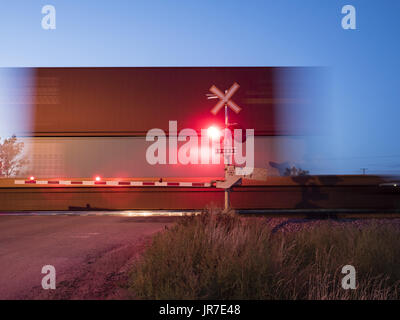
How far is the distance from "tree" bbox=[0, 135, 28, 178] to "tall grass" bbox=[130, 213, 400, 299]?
349 inches

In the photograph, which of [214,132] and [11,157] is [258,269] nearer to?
[214,132]

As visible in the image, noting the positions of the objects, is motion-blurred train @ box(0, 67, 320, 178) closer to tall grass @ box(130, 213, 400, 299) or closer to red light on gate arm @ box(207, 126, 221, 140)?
red light on gate arm @ box(207, 126, 221, 140)

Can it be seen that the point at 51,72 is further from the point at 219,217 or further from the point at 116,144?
the point at 219,217

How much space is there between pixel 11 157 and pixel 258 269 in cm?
1129

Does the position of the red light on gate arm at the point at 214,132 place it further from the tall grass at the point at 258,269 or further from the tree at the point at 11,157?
the tree at the point at 11,157

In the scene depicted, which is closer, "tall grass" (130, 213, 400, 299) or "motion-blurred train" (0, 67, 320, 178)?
"tall grass" (130, 213, 400, 299)

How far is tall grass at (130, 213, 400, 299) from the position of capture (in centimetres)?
293

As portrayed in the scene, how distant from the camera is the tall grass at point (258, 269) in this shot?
9.60 ft

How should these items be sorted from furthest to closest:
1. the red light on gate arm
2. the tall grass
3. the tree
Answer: the tree, the red light on gate arm, the tall grass

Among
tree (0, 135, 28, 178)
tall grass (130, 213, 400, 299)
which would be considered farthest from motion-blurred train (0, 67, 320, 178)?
tall grass (130, 213, 400, 299)

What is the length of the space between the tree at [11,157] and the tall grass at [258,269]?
888cm
